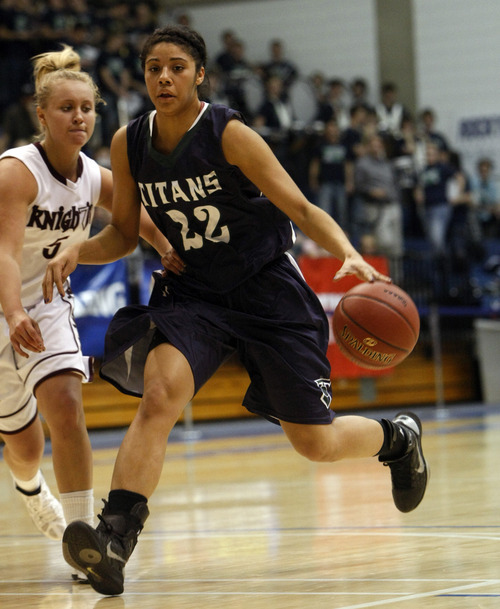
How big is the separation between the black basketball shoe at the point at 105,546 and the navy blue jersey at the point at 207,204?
0.86 meters

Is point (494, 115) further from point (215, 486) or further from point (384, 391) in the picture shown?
point (215, 486)

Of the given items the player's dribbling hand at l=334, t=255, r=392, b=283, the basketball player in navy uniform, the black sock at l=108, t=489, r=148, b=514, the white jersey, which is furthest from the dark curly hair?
the black sock at l=108, t=489, r=148, b=514

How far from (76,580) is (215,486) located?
9.34ft

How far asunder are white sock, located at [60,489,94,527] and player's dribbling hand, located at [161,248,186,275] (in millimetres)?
841

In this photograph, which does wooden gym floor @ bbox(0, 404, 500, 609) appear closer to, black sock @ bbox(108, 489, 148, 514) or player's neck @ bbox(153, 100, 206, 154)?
black sock @ bbox(108, 489, 148, 514)

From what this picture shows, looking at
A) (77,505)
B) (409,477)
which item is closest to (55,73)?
(77,505)

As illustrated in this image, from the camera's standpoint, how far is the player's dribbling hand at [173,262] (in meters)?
3.74

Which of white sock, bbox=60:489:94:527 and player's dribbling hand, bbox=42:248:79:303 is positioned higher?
player's dribbling hand, bbox=42:248:79:303

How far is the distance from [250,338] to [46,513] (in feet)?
4.34

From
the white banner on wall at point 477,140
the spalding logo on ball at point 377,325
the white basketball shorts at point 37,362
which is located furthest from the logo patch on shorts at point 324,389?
the white banner on wall at point 477,140

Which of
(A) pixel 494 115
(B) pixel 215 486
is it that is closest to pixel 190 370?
(B) pixel 215 486

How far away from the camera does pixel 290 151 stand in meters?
13.7

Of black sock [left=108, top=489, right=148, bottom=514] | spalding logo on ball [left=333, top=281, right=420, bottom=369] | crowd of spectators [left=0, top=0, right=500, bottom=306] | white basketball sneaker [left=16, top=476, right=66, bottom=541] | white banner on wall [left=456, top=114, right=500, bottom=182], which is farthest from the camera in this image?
white banner on wall [left=456, top=114, right=500, bottom=182]

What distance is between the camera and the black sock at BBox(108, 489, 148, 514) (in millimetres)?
3295
